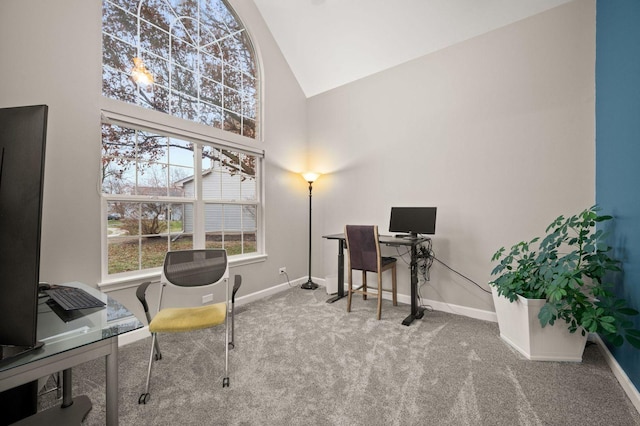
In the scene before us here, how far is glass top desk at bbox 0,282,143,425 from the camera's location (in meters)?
0.86

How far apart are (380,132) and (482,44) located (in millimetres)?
1418

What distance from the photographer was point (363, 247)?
115 inches

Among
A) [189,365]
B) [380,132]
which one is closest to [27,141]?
[189,365]

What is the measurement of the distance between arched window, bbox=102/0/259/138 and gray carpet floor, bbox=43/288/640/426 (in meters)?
2.43

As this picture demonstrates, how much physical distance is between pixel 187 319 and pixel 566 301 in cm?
278

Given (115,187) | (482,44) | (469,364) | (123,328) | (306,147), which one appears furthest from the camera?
(306,147)

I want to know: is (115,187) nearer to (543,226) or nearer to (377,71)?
(377,71)

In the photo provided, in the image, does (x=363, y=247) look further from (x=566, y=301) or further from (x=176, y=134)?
(x=176, y=134)

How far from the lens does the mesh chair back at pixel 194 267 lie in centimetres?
214

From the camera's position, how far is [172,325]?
1.76 m

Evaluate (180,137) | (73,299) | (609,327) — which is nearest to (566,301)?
(609,327)

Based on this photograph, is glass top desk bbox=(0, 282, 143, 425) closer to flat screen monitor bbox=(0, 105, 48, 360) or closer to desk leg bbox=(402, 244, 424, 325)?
flat screen monitor bbox=(0, 105, 48, 360)

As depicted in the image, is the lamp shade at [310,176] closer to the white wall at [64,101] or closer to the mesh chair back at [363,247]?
the mesh chair back at [363,247]

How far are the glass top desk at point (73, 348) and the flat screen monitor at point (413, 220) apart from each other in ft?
8.94
